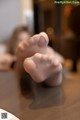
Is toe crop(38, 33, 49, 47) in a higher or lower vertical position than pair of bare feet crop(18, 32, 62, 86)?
higher

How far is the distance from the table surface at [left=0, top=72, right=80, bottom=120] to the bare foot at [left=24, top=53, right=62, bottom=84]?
5cm

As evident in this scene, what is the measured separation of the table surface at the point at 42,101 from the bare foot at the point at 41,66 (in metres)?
0.05

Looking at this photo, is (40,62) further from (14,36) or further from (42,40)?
(14,36)

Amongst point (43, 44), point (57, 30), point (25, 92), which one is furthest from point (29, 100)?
point (57, 30)

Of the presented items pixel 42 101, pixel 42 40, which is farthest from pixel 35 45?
pixel 42 101

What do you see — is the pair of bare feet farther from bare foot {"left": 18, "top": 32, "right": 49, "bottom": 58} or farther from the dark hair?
the dark hair

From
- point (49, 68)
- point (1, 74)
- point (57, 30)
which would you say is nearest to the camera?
point (49, 68)

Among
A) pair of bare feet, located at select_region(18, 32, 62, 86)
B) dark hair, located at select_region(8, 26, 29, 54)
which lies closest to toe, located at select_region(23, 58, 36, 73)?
pair of bare feet, located at select_region(18, 32, 62, 86)

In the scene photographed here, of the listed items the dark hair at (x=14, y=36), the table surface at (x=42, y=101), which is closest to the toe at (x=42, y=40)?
the table surface at (x=42, y=101)

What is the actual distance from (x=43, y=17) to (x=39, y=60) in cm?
226

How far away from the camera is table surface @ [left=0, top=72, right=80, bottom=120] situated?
572 mm

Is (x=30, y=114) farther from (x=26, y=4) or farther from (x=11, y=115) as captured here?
(x=26, y=4)

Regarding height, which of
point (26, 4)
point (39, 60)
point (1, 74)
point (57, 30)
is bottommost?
point (57, 30)

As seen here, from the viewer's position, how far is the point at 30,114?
0.57 meters
